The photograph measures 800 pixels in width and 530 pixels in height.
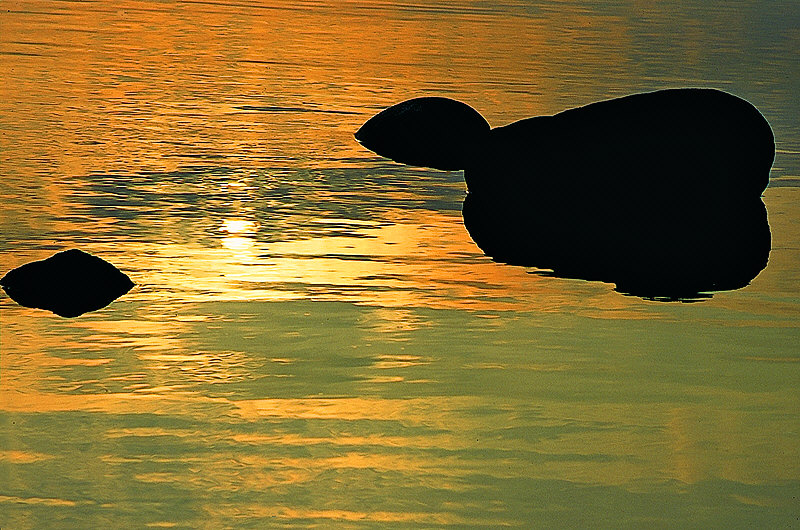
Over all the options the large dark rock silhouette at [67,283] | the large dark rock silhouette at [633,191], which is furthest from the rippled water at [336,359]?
the large dark rock silhouette at [633,191]

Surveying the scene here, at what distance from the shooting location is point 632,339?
773cm

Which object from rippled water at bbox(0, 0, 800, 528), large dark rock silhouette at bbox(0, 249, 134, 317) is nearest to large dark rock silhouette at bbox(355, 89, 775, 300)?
rippled water at bbox(0, 0, 800, 528)

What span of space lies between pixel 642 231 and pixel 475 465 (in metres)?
4.47

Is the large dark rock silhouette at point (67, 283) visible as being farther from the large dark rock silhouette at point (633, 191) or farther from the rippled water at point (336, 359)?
the large dark rock silhouette at point (633, 191)

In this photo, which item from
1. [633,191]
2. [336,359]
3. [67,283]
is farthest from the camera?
[633,191]

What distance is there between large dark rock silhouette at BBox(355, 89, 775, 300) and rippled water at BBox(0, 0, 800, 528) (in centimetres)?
29

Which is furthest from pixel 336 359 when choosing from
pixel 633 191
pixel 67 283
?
pixel 633 191

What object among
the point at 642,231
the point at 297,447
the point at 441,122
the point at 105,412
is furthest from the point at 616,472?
the point at 441,122

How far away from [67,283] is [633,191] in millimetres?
4119

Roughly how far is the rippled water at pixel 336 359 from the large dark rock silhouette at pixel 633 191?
0.96ft

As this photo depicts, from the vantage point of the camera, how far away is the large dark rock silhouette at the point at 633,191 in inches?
376

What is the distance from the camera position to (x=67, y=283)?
824 centimetres

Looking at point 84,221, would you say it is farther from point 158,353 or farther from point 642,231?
point 642,231

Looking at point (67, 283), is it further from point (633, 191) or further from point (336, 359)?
point (633, 191)
